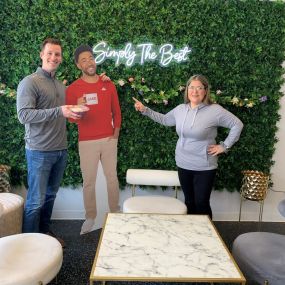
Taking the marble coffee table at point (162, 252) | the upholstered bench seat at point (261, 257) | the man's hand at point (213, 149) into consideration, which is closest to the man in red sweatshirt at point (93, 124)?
the marble coffee table at point (162, 252)

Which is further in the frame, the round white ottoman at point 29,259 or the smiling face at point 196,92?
the smiling face at point 196,92

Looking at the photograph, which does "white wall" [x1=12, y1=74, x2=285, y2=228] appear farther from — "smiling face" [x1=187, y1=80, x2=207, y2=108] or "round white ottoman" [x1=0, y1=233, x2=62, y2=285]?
"round white ottoman" [x1=0, y1=233, x2=62, y2=285]

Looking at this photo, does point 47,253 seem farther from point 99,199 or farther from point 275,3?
point 275,3

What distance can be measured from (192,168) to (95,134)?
902 mm

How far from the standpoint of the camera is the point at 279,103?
3.30 m

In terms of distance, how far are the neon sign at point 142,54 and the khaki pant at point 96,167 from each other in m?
0.80

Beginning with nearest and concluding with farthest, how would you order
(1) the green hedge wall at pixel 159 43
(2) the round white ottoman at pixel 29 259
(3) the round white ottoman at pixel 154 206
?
(2) the round white ottoman at pixel 29 259
(3) the round white ottoman at pixel 154 206
(1) the green hedge wall at pixel 159 43

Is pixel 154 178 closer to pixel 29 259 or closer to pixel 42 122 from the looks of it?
pixel 42 122

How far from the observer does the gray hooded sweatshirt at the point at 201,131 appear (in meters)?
2.67

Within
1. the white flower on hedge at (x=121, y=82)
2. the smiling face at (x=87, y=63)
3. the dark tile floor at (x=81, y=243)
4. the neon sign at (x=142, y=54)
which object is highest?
the neon sign at (x=142, y=54)

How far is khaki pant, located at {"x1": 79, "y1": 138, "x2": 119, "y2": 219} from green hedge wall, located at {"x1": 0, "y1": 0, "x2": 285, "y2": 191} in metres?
0.27

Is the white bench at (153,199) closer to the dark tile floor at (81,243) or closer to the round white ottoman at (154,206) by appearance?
the round white ottoman at (154,206)

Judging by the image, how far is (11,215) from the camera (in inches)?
100

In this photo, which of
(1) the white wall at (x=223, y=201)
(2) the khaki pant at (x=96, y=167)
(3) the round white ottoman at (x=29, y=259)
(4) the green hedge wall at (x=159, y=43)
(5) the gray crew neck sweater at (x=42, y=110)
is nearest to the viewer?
(3) the round white ottoman at (x=29, y=259)
